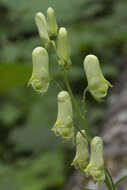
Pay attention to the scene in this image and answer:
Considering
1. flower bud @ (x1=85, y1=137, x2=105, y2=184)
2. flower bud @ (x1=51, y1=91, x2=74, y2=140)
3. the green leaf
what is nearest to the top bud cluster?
flower bud @ (x1=51, y1=91, x2=74, y2=140)

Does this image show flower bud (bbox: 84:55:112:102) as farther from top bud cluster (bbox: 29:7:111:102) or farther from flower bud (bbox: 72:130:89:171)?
flower bud (bbox: 72:130:89:171)

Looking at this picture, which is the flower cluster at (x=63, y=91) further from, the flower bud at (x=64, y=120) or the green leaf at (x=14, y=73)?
the green leaf at (x=14, y=73)

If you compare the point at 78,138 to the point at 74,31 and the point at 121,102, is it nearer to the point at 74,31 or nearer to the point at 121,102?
the point at 121,102

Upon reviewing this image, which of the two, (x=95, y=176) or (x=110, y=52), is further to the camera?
(x=110, y=52)

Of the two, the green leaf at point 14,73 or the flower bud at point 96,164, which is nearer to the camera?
the flower bud at point 96,164

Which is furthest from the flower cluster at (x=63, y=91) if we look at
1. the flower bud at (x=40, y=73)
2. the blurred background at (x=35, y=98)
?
the blurred background at (x=35, y=98)

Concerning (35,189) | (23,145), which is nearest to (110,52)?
(23,145)

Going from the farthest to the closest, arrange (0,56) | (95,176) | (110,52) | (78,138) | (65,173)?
(110,52), (0,56), (65,173), (78,138), (95,176)
